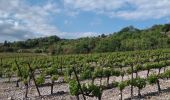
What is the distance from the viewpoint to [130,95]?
22969mm

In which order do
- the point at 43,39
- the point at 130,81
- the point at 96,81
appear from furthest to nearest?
1. the point at 43,39
2. the point at 96,81
3. the point at 130,81

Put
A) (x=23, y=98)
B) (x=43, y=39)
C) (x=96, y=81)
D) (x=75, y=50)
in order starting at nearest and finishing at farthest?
(x=23, y=98)
(x=96, y=81)
(x=75, y=50)
(x=43, y=39)

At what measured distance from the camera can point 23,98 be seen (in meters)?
23.9

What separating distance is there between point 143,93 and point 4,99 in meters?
8.34

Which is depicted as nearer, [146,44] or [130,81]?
[130,81]

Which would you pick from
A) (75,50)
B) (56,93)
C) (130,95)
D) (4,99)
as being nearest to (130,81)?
(130,95)

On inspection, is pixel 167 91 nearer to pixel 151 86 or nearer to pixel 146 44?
pixel 151 86

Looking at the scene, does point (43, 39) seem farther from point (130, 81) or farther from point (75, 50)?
point (130, 81)

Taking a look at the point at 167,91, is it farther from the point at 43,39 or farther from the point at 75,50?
the point at 43,39

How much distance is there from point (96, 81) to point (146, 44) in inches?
2939

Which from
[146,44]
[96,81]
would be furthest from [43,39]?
[96,81]

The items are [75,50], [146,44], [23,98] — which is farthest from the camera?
[75,50]

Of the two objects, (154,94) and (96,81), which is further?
(96,81)

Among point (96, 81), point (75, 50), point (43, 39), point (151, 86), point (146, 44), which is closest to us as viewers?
point (151, 86)
